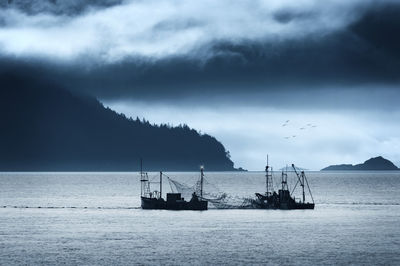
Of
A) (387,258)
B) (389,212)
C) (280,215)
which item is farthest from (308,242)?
(389,212)

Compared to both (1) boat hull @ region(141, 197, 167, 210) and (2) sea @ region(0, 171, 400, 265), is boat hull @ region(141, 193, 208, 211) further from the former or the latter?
(2) sea @ region(0, 171, 400, 265)

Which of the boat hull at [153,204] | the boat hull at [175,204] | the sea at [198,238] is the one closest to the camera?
the sea at [198,238]

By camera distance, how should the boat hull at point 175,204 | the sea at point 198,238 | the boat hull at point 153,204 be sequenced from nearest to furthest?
the sea at point 198,238
the boat hull at point 175,204
the boat hull at point 153,204

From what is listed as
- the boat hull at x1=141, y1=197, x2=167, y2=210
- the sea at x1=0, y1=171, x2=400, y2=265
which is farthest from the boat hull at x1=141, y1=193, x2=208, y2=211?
the sea at x1=0, y1=171, x2=400, y2=265

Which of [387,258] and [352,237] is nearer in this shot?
[387,258]

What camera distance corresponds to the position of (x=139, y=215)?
17825 cm

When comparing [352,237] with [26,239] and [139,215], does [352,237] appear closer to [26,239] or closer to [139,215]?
[26,239]

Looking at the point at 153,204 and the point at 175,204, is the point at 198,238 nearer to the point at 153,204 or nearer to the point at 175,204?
the point at 175,204

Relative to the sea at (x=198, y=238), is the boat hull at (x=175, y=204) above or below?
above

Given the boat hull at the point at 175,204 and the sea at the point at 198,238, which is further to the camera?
the boat hull at the point at 175,204

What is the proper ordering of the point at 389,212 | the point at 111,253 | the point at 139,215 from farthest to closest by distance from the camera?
the point at 389,212 < the point at 139,215 < the point at 111,253

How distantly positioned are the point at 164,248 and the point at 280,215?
2834 inches

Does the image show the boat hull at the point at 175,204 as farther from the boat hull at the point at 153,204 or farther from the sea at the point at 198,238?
the sea at the point at 198,238

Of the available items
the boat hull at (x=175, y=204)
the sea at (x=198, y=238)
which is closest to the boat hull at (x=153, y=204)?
the boat hull at (x=175, y=204)
